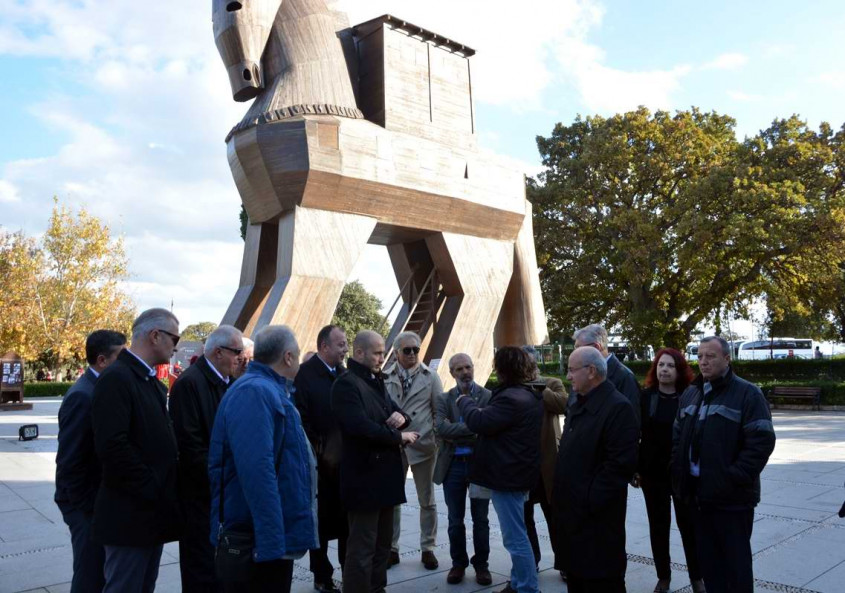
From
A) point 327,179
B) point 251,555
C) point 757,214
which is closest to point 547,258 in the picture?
point 757,214

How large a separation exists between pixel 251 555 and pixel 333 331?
6.42 feet

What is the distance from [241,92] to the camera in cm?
1127

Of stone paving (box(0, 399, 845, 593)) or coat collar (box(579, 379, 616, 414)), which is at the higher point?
coat collar (box(579, 379, 616, 414))

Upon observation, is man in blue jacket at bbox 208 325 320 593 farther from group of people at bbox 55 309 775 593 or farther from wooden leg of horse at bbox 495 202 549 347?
wooden leg of horse at bbox 495 202 549 347

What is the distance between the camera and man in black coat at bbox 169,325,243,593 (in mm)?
3540

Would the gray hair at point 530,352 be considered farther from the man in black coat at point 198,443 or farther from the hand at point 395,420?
the man in black coat at point 198,443

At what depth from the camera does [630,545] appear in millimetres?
5547

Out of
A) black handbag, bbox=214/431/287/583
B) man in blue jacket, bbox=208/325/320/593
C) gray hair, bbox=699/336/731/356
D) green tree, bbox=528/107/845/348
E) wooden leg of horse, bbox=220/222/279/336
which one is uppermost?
green tree, bbox=528/107/845/348

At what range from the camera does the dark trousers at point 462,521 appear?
4621 millimetres

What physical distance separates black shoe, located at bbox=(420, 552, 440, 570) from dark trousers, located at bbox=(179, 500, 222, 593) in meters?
1.79

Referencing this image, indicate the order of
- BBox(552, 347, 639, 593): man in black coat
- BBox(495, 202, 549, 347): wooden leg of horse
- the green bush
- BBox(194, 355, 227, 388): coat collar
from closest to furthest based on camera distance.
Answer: BBox(552, 347, 639, 593): man in black coat → BBox(194, 355, 227, 388): coat collar → BBox(495, 202, 549, 347): wooden leg of horse → the green bush

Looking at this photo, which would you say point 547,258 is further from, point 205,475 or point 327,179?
point 205,475

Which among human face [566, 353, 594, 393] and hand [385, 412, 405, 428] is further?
hand [385, 412, 405, 428]

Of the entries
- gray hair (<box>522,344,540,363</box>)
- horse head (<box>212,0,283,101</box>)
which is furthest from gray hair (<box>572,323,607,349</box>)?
horse head (<box>212,0,283,101</box>)
